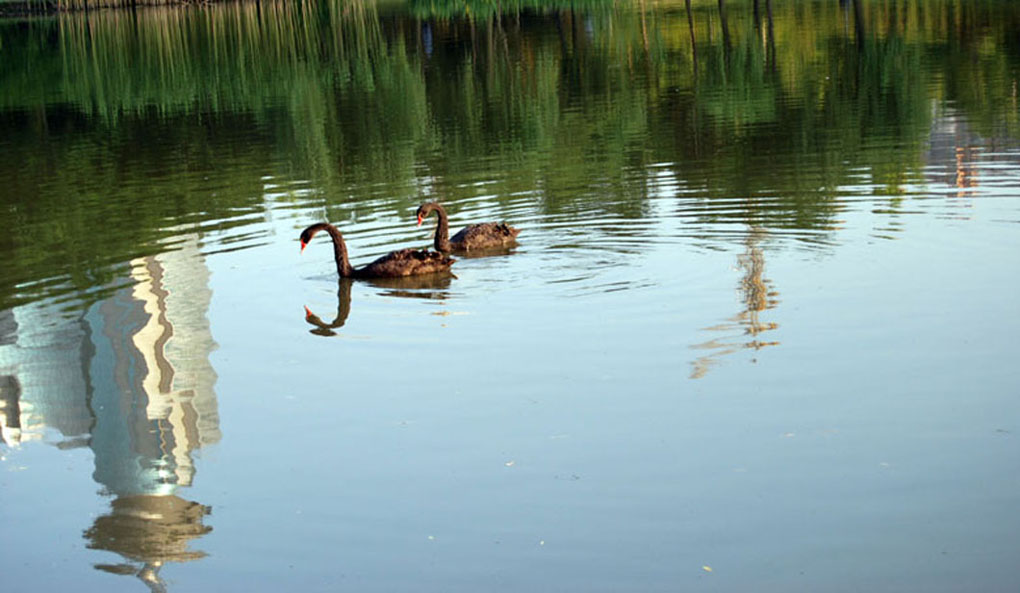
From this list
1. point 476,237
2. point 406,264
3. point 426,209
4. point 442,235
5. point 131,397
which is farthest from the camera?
point 426,209

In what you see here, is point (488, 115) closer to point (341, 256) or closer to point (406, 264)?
point (341, 256)

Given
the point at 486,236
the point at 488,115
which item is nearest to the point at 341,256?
the point at 486,236

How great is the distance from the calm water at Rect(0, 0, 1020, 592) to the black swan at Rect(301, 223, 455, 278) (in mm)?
558

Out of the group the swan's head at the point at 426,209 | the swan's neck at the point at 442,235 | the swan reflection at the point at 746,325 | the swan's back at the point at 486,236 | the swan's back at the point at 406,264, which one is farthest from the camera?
the swan's head at the point at 426,209

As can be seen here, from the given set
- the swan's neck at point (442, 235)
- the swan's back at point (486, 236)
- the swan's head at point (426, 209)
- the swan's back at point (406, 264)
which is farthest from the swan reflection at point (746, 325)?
the swan's head at point (426, 209)

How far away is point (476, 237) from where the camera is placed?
19156mm

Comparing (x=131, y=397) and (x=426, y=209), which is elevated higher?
(x=426, y=209)

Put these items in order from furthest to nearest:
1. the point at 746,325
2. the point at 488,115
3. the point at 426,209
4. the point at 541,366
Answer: the point at 488,115 → the point at 426,209 → the point at 746,325 → the point at 541,366

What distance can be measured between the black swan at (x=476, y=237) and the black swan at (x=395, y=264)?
110cm

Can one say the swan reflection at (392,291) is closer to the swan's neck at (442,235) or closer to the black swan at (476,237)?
the black swan at (476,237)

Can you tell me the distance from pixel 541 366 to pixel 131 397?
4.06 metres

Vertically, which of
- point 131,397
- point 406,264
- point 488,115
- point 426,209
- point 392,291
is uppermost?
point 488,115

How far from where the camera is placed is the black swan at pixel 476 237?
62.9 ft

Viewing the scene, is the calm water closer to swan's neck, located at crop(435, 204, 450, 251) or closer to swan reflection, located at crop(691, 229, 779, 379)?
swan reflection, located at crop(691, 229, 779, 379)
